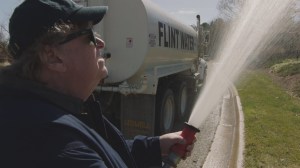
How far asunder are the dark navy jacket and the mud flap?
5199 mm

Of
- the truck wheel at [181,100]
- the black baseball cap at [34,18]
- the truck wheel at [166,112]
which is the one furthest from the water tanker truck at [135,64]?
the black baseball cap at [34,18]

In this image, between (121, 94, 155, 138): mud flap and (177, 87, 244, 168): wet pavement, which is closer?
(177, 87, 244, 168): wet pavement

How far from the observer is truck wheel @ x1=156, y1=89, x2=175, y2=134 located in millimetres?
7623

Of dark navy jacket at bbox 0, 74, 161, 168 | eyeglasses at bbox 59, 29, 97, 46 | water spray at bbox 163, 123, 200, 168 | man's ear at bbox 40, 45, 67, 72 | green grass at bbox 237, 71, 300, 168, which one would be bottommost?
green grass at bbox 237, 71, 300, 168

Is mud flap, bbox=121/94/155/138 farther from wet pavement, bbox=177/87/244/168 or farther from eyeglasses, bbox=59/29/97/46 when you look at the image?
eyeglasses, bbox=59/29/97/46

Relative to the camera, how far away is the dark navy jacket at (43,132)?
132cm

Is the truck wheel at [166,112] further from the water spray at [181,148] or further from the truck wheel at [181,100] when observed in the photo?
the water spray at [181,148]

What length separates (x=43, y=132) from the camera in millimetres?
1346

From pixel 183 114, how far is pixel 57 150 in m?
9.18

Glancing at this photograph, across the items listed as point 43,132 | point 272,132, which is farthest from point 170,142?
point 272,132

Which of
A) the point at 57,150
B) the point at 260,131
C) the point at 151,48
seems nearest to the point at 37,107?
the point at 57,150

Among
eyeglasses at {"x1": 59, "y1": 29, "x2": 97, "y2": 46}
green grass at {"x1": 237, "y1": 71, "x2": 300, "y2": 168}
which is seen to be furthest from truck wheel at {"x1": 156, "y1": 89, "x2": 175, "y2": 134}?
eyeglasses at {"x1": 59, "y1": 29, "x2": 97, "y2": 46}

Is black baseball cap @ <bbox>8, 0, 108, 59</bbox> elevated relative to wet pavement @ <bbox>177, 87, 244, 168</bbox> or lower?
elevated

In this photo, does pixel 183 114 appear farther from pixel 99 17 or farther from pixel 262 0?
pixel 99 17
